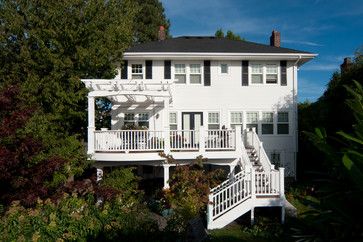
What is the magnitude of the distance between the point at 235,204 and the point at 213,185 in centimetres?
120

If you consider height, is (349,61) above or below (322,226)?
above

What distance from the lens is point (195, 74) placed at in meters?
20.9

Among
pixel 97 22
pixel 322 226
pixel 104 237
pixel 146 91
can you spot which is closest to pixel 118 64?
pixel 97 22

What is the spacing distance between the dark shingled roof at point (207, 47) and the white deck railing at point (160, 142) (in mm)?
5946

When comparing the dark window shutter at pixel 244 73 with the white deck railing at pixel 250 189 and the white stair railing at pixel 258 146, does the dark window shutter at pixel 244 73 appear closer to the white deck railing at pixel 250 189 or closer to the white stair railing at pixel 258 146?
the white stair railing at pixel 258 146

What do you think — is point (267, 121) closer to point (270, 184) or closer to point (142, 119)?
point (142, 119)

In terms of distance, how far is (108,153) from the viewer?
15719 millimetres

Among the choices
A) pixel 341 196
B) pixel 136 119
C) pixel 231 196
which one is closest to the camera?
pixel 341 196

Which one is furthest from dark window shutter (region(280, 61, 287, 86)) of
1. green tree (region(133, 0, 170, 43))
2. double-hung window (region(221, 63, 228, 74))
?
green tree (region(133, 0, 170, 43))

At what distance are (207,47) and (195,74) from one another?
1.84 m

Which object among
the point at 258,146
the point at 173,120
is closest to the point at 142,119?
the point at 173,120

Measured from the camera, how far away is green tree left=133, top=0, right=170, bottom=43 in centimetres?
4026

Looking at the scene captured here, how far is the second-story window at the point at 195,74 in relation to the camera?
20.9m

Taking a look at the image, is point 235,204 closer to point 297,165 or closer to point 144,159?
point 144,159
